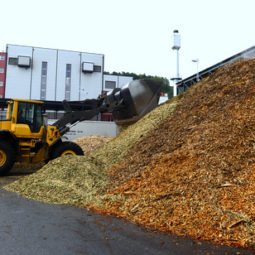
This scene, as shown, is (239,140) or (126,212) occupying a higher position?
(239,140)

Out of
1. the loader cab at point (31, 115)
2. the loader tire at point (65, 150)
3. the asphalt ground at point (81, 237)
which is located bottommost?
the asphalt ground at point (81, 237)

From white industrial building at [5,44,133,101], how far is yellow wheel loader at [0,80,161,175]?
83.1ft

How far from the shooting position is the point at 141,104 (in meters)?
10.3

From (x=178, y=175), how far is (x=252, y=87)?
4.20 metres

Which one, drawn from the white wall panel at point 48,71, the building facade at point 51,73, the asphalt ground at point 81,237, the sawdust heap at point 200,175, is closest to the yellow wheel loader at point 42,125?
the sawdust heap at point 200,175

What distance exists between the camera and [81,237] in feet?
10.7

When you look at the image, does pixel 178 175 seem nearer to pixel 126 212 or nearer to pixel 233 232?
pixel 126 212

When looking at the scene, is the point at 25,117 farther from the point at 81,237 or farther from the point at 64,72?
the point at 64,72

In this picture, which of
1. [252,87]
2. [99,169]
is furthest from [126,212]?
[252,87]

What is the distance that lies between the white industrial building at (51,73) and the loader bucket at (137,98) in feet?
82.5

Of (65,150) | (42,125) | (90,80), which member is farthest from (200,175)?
(90,80)

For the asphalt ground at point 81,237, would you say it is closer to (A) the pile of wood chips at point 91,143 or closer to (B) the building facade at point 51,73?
(A) the pile of wood chips at point 91,143

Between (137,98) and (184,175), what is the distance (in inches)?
231

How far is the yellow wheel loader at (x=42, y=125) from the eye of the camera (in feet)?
26.9
